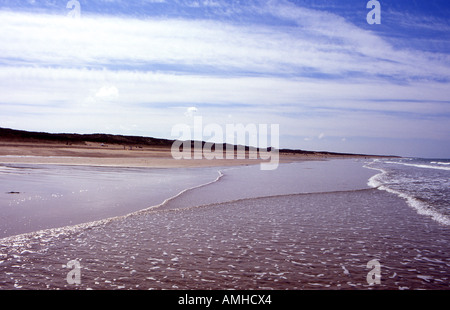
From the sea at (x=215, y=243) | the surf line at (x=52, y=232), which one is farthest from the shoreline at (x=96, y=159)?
the surf line at (x=52, y=232)

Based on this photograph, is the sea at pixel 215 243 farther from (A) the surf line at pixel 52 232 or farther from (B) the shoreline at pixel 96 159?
(B) the shoreline at pixel 96 159

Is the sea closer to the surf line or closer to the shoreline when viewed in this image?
the surf line

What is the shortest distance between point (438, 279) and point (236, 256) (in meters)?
4.10

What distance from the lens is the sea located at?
6.66 m

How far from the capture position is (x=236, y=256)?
8062 millimetres

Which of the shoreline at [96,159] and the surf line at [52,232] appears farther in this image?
the shoreline at [96,159]

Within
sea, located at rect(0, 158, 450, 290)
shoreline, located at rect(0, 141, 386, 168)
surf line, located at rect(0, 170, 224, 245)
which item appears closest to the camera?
sea, located at rect(0, 158, 450, 290)

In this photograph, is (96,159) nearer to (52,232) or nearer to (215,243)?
(52,232)

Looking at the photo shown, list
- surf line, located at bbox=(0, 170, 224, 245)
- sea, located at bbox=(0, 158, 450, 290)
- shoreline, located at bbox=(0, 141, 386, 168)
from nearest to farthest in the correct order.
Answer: sea, located at bbox=(0, 158, 450, 290) < surf line, located at bbox=(0, 170, 224, 245) < shoreline, located at bbox=(0, 141, 386, 168)

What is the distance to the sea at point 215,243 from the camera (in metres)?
6.66

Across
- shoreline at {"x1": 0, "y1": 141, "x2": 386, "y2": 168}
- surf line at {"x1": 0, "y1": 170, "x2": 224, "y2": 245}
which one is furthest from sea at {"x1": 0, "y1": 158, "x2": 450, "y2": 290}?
shoreline at {"x1": 0, "y1": 141, "x2": 386, "y2": 168}

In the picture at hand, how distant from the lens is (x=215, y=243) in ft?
29.8
